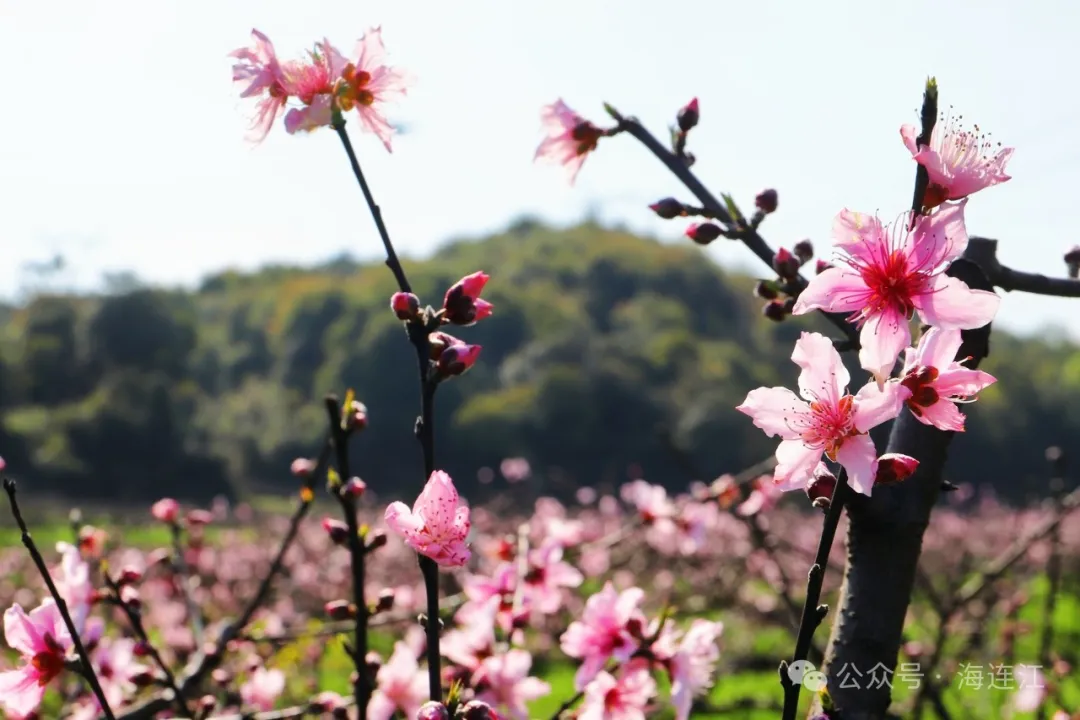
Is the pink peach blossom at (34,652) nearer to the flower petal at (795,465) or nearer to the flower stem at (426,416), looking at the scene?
the flower stem at (426,416)

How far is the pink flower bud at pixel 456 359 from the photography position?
34.4 inches

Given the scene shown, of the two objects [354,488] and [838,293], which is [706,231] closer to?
[838,293]

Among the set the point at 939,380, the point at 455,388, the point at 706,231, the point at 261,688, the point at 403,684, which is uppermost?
the point at 455,388

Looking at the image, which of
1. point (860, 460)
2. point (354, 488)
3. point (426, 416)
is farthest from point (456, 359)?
point (860, 460)

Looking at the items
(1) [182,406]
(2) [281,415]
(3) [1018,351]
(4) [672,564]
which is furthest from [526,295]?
(4) [672,564]

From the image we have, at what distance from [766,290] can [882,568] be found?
0.38m

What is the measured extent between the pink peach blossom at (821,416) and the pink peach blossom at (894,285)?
1.5 inches

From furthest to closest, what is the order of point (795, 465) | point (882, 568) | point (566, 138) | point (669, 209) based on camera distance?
1. point (566, 138)
2. point (669, 209)
3. point (882, 568)
4. point (795, 465)

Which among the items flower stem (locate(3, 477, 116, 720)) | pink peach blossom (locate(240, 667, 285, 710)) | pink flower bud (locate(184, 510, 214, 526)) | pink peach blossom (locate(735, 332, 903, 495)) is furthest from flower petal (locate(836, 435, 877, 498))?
pink flower bud (locate(184, 510, 214, 526))

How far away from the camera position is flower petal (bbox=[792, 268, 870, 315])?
2.88 ft

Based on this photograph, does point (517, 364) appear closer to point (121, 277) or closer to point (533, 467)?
point (533, 467)

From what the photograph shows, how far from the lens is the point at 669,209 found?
1.28 metres

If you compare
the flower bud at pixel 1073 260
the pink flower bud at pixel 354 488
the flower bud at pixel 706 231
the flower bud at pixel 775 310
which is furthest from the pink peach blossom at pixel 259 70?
the flower bud at pixel 1073 260

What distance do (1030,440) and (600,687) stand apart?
32.4 metres
